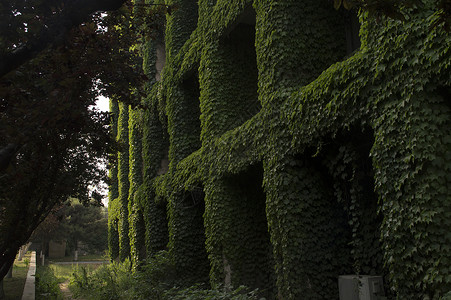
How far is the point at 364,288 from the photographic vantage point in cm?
683

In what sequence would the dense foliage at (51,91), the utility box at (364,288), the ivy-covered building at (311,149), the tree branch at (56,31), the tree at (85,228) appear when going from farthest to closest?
the tree at (85,228)
the utility box at (364,288)
the ivy-covered building at (311,149)
the dense foliage at (51,91)
the tree branch at (56,31)

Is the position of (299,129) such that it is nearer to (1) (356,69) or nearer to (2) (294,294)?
(1) (356,69)

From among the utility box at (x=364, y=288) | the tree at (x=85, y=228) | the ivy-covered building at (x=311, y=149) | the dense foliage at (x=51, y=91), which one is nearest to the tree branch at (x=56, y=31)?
the dense foliage at (x=51, y=91)

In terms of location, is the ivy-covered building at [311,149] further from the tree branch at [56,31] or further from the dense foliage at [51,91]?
the tree branch at [56,31]

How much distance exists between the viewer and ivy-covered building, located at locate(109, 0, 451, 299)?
5.65m

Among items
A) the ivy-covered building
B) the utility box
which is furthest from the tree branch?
the utility box

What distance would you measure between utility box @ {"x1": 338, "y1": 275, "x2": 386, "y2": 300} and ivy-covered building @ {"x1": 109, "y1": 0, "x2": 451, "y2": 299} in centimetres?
33

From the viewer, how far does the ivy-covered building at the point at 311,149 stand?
18.5ft

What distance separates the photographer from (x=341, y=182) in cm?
804

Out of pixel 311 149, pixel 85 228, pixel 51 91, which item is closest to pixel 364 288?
pixel 311 149

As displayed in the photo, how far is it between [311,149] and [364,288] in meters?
2.59

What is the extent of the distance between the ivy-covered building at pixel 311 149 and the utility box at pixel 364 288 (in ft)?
1.09

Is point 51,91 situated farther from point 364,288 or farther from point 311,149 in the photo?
point 364,288

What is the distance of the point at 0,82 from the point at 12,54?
1178 millimetres
